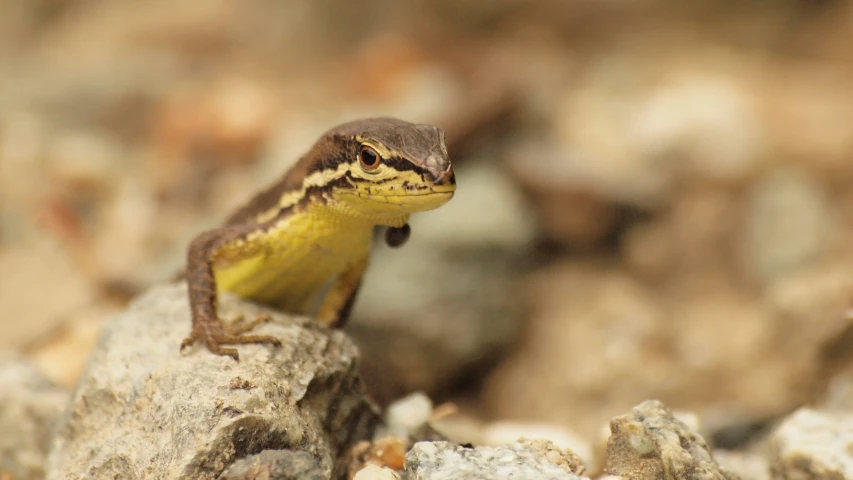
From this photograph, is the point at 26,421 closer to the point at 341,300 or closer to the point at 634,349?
the point at 341,300

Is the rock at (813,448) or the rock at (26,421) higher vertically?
the rock at (813,448)

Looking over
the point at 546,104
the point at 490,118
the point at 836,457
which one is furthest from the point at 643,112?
the point at 836,457

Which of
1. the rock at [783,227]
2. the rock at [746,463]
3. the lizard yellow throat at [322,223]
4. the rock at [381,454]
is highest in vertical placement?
the rock at [783,227]

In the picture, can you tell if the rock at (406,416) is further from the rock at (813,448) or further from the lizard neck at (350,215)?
the rock at (813,448)

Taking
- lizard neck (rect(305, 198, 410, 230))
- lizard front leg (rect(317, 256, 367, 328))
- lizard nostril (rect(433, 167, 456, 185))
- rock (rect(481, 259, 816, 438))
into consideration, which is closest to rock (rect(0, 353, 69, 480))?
lizard front leg (rect(317, 256, 367, 328))

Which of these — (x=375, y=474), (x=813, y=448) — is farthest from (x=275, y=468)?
(x=813, y=448)

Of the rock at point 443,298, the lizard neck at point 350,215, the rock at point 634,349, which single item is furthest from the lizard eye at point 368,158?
the rock at point 634,349

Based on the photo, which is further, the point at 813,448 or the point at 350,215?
the point at 350,215
